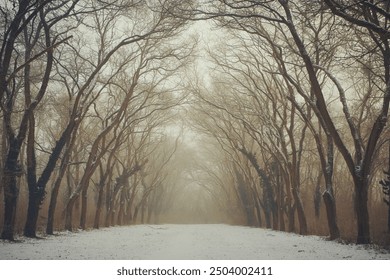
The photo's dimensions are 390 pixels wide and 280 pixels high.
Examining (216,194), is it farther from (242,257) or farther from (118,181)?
(242,257)

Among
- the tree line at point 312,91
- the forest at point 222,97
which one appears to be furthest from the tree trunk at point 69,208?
the tree line at point 312,91

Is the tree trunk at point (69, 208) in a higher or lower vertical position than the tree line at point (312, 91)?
lower

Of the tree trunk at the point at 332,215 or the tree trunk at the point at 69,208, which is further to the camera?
the tree trunk at the point at 69,208

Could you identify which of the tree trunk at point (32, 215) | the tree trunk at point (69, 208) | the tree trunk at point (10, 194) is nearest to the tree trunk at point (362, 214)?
the tree trunk at point (10, 194)

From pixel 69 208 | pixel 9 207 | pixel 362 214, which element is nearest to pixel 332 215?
pixel 362 214

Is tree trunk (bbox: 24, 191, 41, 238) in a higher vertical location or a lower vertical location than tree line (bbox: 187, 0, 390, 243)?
lower

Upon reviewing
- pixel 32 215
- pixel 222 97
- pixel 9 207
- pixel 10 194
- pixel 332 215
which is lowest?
pixel 32 215

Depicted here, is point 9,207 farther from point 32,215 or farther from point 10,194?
point 32,215

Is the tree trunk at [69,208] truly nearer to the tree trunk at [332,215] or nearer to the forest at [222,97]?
the forest at [222,97]

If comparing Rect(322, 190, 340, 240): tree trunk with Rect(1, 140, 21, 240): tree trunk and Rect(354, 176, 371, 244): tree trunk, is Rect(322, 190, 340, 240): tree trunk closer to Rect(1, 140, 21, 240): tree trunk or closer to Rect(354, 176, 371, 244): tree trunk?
Rect(354, 176, 371, 244): tree trunk

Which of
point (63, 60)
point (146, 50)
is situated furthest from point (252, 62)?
point (63, 60)

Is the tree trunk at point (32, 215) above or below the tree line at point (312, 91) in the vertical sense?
below

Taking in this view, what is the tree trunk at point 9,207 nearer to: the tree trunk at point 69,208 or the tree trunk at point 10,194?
the tree trunk at point 10,194

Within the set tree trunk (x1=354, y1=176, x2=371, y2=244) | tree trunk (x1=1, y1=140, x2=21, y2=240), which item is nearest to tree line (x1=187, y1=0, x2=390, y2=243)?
tree trunk (x1=354, y1=176, x2=371, y2=244)
